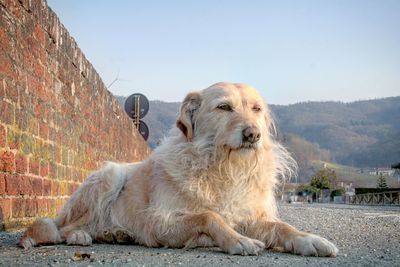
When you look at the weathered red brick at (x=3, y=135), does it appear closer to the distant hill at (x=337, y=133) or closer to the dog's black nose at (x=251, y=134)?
the dog's black nose at (x=251, y=134)

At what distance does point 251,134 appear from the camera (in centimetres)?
441

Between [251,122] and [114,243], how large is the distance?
1.83 meters

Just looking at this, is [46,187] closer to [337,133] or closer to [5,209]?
[5,209]

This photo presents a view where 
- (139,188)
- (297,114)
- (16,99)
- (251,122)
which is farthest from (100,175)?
(297,114)

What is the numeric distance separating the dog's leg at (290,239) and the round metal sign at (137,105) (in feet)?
59.2

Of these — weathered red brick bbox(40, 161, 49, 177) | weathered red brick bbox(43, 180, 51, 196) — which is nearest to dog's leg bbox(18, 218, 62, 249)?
weathered red brick bbox(40, 161, 49, 177)

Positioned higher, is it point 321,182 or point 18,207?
point 18,207

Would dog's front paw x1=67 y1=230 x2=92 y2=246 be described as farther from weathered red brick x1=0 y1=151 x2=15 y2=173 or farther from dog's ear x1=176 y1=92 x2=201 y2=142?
dog's ear x1=176 y1=92 x2=201 y2=142

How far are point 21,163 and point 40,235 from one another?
122 cm

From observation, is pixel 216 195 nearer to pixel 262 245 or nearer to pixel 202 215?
pixel 202 215

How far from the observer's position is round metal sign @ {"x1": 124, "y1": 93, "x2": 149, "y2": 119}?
882 inches

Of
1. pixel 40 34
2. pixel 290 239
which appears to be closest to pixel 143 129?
pixel 40 34

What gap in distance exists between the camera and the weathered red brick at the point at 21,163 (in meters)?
5.50

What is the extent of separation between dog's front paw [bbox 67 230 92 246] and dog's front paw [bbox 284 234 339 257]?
6.04 feet
